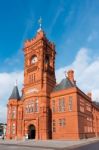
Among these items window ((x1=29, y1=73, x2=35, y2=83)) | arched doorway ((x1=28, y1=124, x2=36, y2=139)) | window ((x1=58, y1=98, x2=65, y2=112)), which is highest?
window ((x1=29, y1=73, x2=35, y2=83))

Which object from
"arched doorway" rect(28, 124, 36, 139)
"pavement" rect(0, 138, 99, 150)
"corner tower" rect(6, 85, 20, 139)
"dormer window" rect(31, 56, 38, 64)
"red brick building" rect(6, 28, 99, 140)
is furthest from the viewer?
"dormer window" rect(31, 56, 38, 64)

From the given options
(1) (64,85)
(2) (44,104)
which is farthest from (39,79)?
(2) (44,104)

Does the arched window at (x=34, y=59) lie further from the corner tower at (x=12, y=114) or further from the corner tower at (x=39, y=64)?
the corner tower at (x=12, y=114)

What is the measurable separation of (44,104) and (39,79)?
675cm

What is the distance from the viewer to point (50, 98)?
162 feet

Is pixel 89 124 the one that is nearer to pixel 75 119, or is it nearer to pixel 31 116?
pixel 75 119

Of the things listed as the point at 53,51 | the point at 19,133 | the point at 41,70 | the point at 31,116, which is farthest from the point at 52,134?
the point at 53,51

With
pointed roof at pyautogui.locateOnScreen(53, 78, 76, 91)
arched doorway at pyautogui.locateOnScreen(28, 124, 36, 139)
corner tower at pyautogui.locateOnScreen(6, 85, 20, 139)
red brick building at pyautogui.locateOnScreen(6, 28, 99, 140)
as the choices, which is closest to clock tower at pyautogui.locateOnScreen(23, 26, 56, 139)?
red brick building at pyautogui.locateOnScreen(6, 28, 99, 140)

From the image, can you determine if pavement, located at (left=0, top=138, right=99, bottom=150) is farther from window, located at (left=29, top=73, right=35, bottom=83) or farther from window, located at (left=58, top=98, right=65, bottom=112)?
window, located at (left=29, top=73, right=35, bottom=83)

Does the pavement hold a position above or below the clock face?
below

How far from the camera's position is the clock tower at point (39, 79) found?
151 ft

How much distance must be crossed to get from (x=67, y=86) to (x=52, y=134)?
1182 centimetres

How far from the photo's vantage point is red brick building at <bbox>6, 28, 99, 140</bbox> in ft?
146

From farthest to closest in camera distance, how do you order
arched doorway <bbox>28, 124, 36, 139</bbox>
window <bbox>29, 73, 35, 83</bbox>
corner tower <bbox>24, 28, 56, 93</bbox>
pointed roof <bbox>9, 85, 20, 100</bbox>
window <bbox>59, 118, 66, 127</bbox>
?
1. pointed roof <bbox>9, 85, 20, 100</bbox>
2. window <bbox>29, 73, 35, 83</bbox>
3. corner tower <bbox>24, 28, 56, 93</bbox>
4. arched doorway <bbox>28, 124, 36, 139</bbox>
5. window <bbox>59, 118, 66, 127</bbox>
